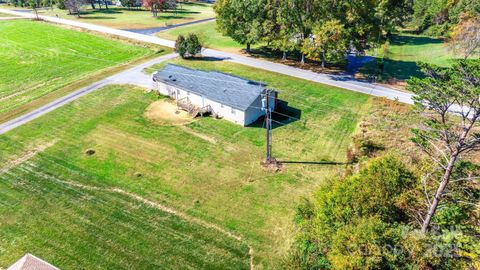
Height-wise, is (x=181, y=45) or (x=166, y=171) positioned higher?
(x=181, y=45)

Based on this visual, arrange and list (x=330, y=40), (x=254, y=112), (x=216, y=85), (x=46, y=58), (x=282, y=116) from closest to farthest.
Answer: (x=254, y=112) → (x=282, y=116) → (x=216, y=85) → (x=330, y=40) → (x=46, y=58)

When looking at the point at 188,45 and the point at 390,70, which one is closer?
the point at 390,70

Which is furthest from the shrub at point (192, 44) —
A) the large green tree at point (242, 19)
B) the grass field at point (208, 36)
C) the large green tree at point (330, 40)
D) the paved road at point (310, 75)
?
the large green tree at point (330, 40)

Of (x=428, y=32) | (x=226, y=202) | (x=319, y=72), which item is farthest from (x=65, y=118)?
(x=428, y=32)

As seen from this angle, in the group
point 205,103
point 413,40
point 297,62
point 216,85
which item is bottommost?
point 205,103

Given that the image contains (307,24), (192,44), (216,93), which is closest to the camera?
(216,93)

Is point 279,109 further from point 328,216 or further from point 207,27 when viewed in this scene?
point 207,27

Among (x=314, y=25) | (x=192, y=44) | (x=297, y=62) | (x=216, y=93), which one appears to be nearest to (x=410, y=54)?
(x=297, y=62)

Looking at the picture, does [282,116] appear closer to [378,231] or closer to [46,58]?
[378,231]
